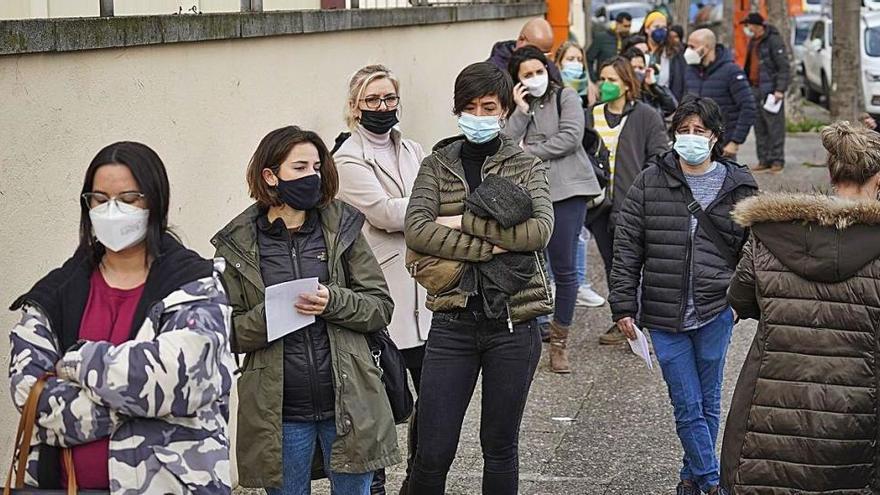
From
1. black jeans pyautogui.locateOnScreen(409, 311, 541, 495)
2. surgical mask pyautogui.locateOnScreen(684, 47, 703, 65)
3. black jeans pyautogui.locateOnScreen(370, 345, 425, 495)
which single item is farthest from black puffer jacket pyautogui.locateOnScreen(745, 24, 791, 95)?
black jeans pyautogui.locateOnScreen(409, 311, 541, 495)

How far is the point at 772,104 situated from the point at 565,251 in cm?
854

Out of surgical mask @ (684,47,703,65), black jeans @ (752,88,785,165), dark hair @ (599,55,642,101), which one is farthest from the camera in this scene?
black jeans @ (752,88,785,165)

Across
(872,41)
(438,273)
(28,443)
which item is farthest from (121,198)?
(872,41)

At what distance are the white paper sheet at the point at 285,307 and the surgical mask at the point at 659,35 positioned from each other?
1139cm

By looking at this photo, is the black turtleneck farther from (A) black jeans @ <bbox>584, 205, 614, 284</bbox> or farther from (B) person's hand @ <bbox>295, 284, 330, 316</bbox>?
(A) black jeans @ <bbox>584, 205, 614, 284</bbox>

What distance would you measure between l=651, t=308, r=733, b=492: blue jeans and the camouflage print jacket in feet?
9.14

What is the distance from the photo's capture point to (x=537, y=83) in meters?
7.92

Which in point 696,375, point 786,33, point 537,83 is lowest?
point 696,375

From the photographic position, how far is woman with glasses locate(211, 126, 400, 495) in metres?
4.41

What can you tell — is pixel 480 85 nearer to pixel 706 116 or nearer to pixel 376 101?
pixel 376 101

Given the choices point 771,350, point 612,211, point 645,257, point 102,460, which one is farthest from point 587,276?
point 102,460

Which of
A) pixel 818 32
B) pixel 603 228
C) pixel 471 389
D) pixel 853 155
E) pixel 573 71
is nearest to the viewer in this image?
pixel 853 155

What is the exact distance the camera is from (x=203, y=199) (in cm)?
575

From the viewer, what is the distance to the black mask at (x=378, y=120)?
18.6 ft
